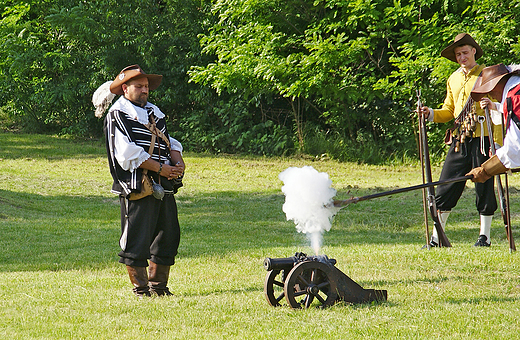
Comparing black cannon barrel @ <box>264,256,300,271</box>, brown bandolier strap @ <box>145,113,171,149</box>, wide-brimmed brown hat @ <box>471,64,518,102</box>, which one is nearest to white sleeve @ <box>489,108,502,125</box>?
wide-brimmed brown hat @ <box>471,64,518,102</box>

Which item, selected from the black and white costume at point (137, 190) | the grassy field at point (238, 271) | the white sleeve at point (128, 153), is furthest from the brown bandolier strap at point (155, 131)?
the grassy field at point (238, 271)

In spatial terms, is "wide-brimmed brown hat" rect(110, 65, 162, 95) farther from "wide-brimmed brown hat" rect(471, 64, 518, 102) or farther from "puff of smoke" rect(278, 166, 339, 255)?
"wide-brimmed brown hat" rect(471, 64, 518, 102)

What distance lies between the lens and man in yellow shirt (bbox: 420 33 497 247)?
699 cm

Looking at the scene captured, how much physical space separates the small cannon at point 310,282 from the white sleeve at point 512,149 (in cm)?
150

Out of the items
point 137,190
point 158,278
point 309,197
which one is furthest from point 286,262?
point 137,190

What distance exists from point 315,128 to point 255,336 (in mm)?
15207

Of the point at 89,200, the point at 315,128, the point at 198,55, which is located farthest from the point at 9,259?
the point at 198,55

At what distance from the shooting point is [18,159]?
60.0ft

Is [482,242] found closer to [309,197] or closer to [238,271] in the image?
[238,271]

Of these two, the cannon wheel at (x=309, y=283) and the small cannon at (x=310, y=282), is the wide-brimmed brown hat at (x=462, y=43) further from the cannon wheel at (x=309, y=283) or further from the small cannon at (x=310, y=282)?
the cannon wheel at (x=309, y=283)

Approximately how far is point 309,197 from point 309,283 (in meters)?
0.67

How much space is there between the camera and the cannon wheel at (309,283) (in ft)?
15.6

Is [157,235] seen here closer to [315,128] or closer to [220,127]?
[315,128]

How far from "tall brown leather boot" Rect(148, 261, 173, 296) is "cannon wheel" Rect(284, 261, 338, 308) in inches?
48.9
